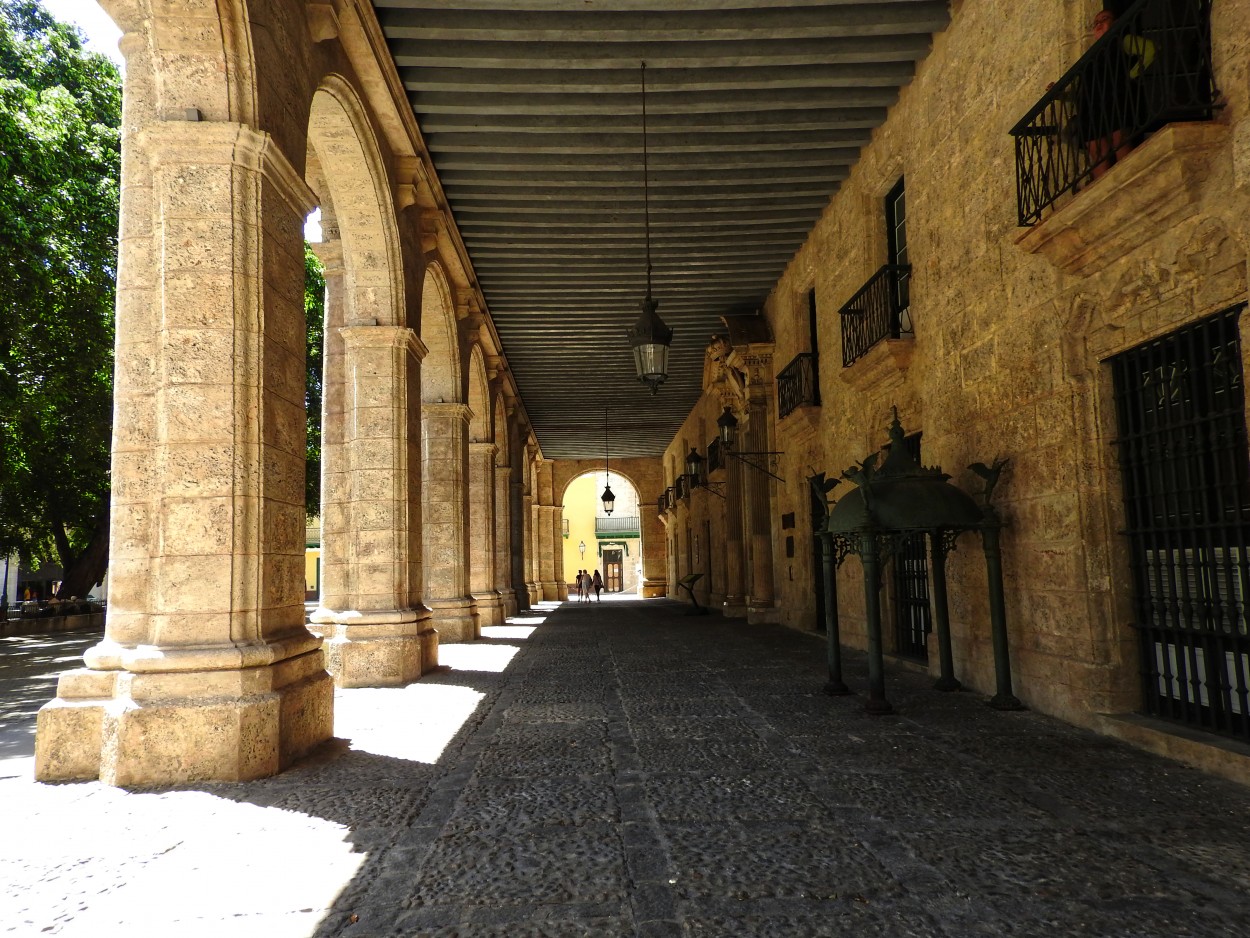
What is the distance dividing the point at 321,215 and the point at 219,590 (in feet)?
17.2

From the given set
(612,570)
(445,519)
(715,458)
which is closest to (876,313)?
(445,519)

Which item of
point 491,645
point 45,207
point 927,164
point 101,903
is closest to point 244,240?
point 101,903

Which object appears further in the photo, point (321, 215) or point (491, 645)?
point (491, 645)

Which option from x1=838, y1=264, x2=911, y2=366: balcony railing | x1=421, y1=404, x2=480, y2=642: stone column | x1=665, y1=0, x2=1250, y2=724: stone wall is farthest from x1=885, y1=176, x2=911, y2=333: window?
x1=421, y1=404, x2=480, y2=642: stone column

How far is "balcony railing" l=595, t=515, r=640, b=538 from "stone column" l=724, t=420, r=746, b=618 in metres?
33.9

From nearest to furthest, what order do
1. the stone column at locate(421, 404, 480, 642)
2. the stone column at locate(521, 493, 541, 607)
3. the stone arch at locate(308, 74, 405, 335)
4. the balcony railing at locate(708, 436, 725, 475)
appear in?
the stone arch at locate(308, 74, 405, 335), the stone column at locate(421, 404, 480, 642), the balcony railing at locate(708, 436, 725, 475), the stone column at locate(521, 493, 541, 607)

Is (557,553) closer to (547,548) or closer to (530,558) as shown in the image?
(547,548)

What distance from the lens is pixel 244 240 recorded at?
15.4 feet

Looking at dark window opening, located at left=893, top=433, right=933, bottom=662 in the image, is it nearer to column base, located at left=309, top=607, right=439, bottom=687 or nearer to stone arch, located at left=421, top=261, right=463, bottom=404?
column base, located at left=309, top=607, right=439, bottom=687

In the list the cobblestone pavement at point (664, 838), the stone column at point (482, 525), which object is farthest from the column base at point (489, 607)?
the cobblestone pavement at point (664, 838)

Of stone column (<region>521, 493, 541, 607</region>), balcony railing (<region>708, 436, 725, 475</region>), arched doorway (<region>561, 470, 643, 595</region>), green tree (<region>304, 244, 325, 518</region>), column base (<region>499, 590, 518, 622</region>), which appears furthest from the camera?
arched doorway (<region>561, 470, 643, 595</region>)

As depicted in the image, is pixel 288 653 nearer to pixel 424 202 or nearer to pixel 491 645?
pixel 424 202

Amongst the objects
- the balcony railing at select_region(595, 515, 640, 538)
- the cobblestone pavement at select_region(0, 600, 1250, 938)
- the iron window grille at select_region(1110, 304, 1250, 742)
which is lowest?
the cobblestone pavement at select_region(0, 600, 1250, 938)

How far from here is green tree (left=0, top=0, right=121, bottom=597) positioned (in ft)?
39.4
